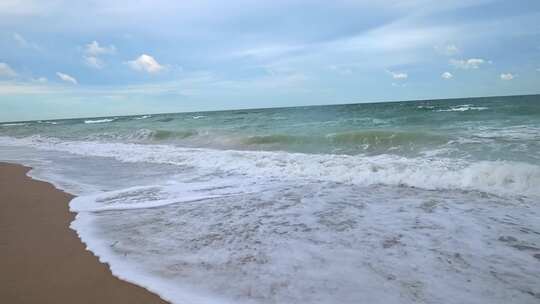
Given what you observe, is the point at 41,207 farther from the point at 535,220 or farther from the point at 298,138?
the point at 298,138

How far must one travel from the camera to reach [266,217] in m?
4.46

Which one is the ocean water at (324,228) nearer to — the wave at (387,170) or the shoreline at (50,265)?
the wave at (387,170)

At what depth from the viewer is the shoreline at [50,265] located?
8.52ft

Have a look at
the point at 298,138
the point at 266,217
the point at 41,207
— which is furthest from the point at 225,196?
the point at 298,138

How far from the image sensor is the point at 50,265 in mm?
3115

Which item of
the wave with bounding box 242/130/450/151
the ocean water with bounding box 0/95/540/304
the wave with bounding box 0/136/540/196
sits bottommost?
the ocean water with bounding box 0/95/540/304

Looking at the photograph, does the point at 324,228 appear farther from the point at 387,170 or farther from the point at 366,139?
the point at 366,139

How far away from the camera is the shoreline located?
2598mm

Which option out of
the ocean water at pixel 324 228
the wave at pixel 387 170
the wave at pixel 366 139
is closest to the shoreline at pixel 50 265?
the ocean water at pixel 324 228

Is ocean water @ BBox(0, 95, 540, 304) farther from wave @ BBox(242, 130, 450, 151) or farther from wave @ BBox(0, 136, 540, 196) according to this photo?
wave @ BBox(242, 130, 450, 151)

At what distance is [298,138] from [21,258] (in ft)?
36.7

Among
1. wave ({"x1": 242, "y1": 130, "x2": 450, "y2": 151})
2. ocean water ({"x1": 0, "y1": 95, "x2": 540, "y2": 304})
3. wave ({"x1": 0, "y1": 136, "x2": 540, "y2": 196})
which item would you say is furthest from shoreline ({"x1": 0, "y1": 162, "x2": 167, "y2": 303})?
wave ({"x1": 242, "y1": 130, "x2": 450, "y2": 151})

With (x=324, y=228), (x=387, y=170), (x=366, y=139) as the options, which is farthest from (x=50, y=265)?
(x=366, y=139)

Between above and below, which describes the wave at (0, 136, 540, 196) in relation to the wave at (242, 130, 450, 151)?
below
